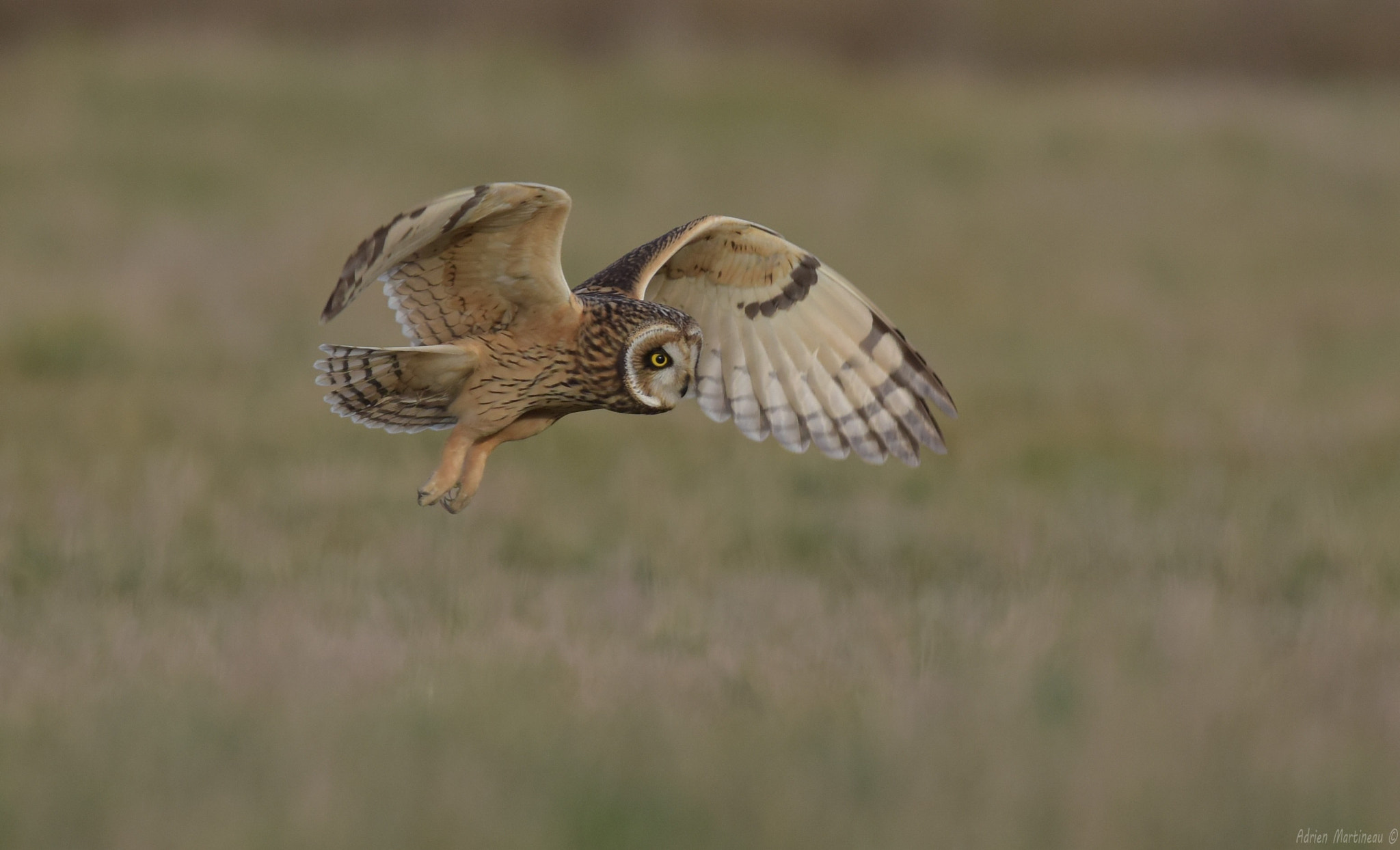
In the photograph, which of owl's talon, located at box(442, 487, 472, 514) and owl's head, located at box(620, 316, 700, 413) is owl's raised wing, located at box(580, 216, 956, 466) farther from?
owl's talon, located at box(442, 487, 472, 514)

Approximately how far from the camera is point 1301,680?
446cm

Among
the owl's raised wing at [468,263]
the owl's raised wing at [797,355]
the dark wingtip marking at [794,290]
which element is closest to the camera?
the owl's raised wing at [468,263]

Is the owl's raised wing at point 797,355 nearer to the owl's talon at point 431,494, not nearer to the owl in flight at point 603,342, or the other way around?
the owl in flight at point 603,342

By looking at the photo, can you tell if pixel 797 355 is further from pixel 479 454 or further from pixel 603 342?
pixel 479 454

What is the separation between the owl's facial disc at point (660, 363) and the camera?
4.37 meters

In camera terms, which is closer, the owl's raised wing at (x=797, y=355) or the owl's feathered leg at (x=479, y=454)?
the owl's feathered leg at (x=479, y=454)

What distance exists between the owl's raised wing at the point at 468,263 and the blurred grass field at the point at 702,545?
1054mm

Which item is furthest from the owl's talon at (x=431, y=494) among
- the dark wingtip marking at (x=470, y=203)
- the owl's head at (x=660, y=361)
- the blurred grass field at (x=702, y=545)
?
the dark wingtip marking at (x=470, y=203)

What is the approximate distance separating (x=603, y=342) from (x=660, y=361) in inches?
7.4

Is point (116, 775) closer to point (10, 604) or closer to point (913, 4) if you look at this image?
point (10, 604)

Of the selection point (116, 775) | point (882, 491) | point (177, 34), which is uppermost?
point (177, 34)

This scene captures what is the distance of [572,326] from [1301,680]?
2392 mm

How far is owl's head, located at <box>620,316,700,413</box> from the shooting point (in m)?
4.37

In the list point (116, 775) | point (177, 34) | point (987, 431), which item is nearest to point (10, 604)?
point (116, 775)
